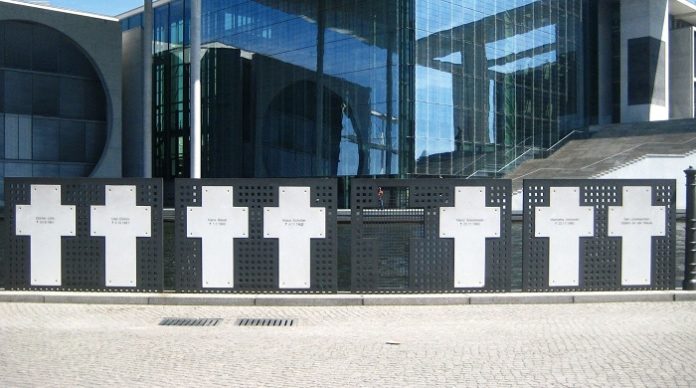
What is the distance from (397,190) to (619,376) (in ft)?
18.5

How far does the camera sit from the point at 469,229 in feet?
35.8

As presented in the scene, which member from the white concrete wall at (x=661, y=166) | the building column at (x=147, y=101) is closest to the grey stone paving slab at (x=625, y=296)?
the building column at (x=147, y=101)

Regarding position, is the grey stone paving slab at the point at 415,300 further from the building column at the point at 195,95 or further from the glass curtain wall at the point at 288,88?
the glass curtain wall at the point at 288,88

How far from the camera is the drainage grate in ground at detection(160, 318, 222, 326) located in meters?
9.16

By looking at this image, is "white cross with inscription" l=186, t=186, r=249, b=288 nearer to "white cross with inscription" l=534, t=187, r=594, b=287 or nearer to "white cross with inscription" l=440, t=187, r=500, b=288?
"white cross with inscription" l=440, t=187, r=500, b=288

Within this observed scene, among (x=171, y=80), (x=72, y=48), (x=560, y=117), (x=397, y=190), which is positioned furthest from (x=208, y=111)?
(x=397, y=190)

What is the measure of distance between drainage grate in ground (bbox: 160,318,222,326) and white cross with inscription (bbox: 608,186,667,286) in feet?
20.1

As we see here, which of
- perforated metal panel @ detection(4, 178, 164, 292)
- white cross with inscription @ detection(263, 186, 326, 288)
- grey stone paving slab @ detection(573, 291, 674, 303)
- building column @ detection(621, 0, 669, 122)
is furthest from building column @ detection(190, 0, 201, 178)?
building column @ detection(621, 0, 669, 122)

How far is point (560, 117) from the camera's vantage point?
168 ft

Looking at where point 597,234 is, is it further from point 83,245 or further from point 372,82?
point 372,82

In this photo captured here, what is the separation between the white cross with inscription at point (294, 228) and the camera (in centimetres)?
1080

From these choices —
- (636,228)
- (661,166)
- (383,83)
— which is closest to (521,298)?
(636,228)

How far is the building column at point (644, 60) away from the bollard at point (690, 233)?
45.0 m

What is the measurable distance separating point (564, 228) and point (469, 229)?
1479 mm
